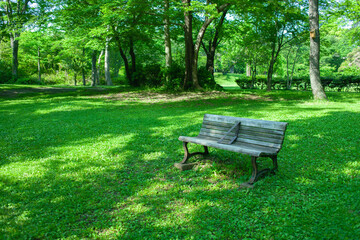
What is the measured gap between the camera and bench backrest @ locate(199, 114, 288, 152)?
427 cm

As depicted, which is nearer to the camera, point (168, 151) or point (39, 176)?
point (39, 176)

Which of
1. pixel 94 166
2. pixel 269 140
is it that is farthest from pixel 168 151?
pixel 269 140

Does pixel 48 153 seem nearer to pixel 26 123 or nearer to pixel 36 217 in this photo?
pixel 36 217

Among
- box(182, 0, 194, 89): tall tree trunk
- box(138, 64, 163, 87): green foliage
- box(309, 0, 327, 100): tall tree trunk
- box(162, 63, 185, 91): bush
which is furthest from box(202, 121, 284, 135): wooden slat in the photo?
box(138, 64, 163, 87): green foliage

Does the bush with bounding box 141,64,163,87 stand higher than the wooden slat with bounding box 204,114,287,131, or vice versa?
the bush with bounding box 141,64,163,87

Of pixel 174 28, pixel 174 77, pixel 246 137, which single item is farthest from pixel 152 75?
pixel 246 137

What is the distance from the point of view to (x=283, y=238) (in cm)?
282

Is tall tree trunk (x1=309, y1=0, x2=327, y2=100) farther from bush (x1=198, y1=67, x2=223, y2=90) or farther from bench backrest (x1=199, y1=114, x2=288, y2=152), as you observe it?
bench backrest (x1=199, y1=114, x2=288, y2=152)

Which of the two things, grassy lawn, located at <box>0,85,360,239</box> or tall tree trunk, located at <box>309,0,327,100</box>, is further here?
tall tree trunk, located at <box>309,0,327,100</box>

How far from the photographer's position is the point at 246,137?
15.6 feet

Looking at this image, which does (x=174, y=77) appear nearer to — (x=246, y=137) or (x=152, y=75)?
(x=152, y=75)

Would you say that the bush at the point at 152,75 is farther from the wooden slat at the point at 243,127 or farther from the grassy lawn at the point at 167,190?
the wooden slat at the point at 243,127

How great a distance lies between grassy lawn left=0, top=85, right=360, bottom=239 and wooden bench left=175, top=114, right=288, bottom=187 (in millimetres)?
415

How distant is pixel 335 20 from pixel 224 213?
72.8ft
